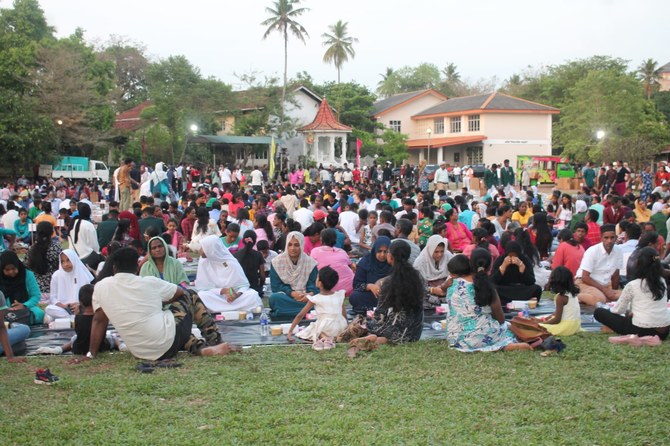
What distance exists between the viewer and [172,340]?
22.2 feet

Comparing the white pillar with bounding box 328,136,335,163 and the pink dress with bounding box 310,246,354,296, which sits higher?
the white pillar with bounding box 328,136,335,163

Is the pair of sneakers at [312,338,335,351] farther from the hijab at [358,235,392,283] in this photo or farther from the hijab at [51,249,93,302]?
the hijab at [51,249,93,302]

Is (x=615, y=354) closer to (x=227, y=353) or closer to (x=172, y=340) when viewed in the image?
(x=227, y=353)

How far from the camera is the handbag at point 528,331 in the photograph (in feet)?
23.1

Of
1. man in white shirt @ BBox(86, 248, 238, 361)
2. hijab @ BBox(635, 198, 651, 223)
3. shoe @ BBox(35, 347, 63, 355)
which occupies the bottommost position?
shoe @ BBox(35, 347, 63, 355)

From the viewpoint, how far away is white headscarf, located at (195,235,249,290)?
9633mm

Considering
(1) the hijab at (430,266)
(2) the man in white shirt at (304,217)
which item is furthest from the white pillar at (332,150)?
(1) the hijab at (430,266)

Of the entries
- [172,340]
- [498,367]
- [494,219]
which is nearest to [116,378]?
[172,340]

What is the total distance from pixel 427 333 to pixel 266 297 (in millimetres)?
3206

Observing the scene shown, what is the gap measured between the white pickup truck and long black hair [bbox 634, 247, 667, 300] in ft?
108

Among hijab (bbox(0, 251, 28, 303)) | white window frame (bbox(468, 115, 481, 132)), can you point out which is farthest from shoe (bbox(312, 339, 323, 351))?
white window frame (bbox(468, 115, 481, 132))

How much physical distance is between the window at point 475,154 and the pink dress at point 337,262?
41.6 metres

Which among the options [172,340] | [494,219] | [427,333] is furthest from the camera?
[494,219]

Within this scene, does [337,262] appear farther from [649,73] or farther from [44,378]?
[649,73]
